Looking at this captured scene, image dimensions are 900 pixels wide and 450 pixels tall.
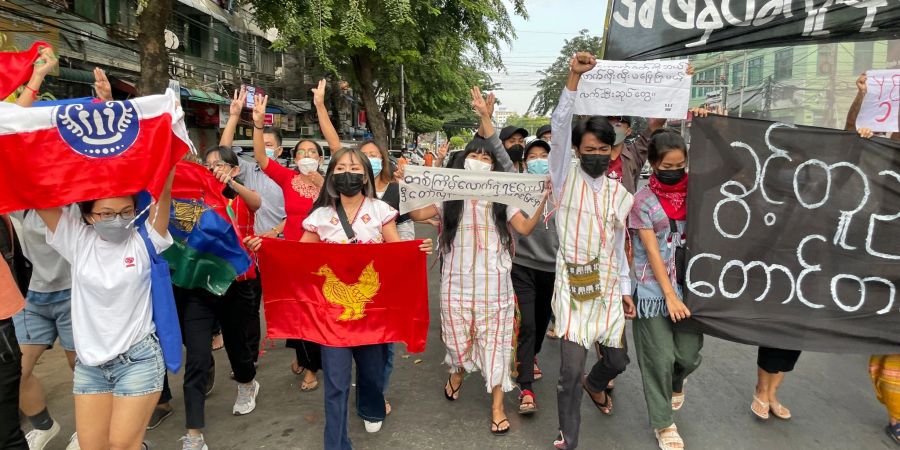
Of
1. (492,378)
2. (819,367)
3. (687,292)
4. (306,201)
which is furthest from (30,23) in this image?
(819,367)

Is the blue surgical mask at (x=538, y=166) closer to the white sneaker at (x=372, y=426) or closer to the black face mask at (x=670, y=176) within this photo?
→ the black face mask at (x=670, y=176)

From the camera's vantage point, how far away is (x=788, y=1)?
9.84ft

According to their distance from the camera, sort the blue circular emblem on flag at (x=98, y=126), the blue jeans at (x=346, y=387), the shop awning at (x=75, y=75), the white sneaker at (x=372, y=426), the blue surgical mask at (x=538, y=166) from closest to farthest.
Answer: the blue circular emblem on flag at (x=98, y=126)
the blue jeans at (x=346, y=387)
the white sneaker at (x=372, y=426)
the blue surgical mask at (x=538, y=166)
the shop awning at (x=75, y=75)

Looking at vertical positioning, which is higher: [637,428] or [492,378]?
[492,378]

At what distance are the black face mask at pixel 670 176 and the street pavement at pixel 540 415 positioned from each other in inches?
60.7

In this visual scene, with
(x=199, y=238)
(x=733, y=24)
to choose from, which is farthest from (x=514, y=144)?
(x=199, y=238)

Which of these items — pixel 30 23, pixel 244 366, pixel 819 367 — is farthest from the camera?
pixel 30 23

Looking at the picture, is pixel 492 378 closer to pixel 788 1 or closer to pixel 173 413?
pixel 173 413

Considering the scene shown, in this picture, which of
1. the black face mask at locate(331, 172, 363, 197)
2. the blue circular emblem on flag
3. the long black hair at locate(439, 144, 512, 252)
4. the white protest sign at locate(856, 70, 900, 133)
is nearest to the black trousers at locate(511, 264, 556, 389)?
the long black hair at locate(439, 144, 512, 252)

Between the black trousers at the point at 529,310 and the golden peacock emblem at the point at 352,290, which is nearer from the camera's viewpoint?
the golden peacock emblem at the point at 352,290

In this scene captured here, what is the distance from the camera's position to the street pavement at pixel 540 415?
125 inches

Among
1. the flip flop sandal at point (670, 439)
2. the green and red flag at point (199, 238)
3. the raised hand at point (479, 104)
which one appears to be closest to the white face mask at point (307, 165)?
the green and red flag at point (199, 238)

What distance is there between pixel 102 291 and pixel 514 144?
124 inches

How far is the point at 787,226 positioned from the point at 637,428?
1523 millimetres
